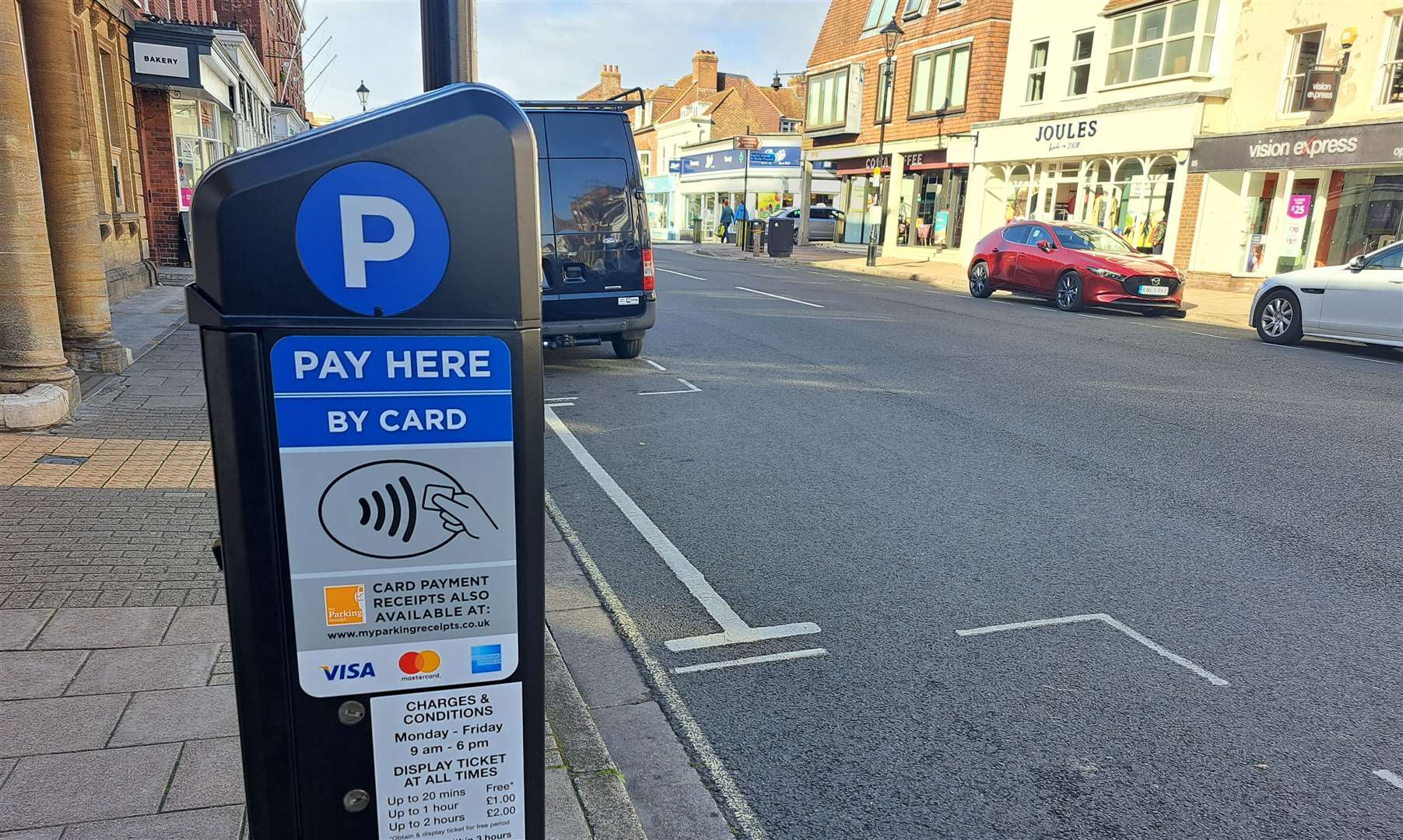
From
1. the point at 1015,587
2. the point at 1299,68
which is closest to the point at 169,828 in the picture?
the point at 1015,587

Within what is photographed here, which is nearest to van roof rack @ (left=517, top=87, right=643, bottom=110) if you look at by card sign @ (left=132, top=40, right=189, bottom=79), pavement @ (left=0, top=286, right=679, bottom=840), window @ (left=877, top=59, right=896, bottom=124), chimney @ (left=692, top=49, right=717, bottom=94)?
pavement @ (left=0, top=286, right=679, bottom=840)

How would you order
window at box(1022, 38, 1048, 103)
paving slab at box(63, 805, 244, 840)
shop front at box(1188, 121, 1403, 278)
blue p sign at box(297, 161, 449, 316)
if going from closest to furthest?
blue p sign at box(297, 161, 449, 316) < paving slab at box(63, 805, 244, 840) < shop front at box(1188, 121, 1403, 278) < window at box(1022, 38, 1048, 103)

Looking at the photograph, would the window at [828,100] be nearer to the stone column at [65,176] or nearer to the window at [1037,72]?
the window at [1037,72]

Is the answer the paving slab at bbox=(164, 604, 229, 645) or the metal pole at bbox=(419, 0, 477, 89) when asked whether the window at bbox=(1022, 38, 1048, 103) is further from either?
the paving slab at bbox=(164, 604, 229, 645)

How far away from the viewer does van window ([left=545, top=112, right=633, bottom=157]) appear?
8.87m

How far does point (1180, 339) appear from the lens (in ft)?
43.2

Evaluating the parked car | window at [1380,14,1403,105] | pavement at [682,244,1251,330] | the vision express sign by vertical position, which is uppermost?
window at [1380,14,1403,105]

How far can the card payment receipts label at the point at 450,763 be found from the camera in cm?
178

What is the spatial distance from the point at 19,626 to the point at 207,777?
152 cm

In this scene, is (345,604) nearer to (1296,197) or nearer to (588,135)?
(588,135)

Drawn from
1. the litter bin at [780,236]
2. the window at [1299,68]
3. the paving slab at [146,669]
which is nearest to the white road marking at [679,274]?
the litter bin at [780,236]

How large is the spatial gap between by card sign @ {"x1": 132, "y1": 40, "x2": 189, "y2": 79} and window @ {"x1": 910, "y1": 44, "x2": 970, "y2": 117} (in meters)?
22.5

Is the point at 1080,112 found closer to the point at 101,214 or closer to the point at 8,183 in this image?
the point at 101,214

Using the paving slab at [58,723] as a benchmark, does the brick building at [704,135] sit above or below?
above
